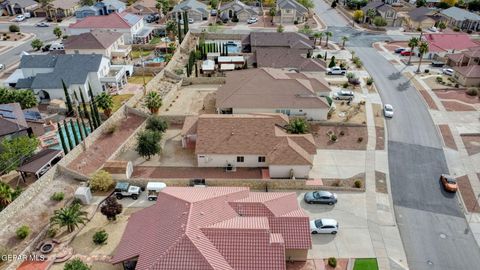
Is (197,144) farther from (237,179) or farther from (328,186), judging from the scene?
(328,186)

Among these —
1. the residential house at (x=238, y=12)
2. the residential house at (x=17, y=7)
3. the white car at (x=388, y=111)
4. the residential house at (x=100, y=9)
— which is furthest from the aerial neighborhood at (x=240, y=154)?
the residential house at (x=17, y=7)

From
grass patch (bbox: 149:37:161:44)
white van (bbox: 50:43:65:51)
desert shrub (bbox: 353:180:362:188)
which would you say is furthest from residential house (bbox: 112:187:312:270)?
white van (bbox: 50:43:65:51)

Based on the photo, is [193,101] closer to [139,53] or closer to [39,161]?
[39,161]

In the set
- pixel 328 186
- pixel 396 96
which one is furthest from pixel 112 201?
pixel 396 96

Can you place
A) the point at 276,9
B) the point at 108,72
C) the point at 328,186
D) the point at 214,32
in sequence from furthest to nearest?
the point at 276,9
the point at 214,32
the point at 108,72
the point at 328,186

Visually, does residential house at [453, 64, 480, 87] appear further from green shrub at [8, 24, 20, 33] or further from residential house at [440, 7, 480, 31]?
green shrub at [8, 24, 20, 33]

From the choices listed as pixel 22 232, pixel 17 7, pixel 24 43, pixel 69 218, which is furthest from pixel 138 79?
pixel 17 7
